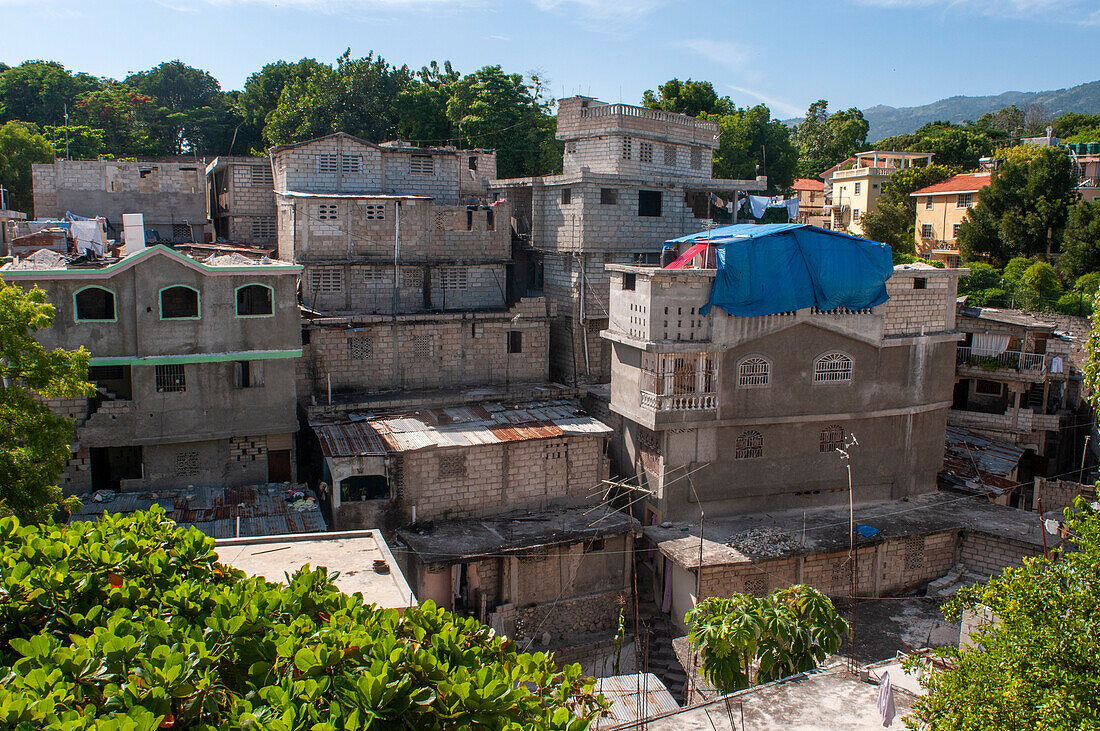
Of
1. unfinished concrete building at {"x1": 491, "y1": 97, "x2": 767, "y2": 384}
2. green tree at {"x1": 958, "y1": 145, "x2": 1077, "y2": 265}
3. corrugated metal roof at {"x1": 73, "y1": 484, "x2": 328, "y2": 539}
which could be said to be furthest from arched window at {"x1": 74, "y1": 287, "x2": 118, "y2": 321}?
green tree at {"x1": 958, "y1": 145, "x2": 1077, "y2": 265}

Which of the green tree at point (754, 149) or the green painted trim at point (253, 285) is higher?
the green tree at point (754, 149)

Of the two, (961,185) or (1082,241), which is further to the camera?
(961,185)

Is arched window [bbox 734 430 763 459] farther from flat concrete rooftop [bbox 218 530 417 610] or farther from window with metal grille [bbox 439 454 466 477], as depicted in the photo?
flat concrete rooftop [bbox 218 530 417 610]

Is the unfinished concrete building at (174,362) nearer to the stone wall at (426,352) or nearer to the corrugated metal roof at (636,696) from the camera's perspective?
the stone wall at (426,352)

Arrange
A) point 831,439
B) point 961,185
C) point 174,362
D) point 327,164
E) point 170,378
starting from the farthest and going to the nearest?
point 961,185, point 327,164, point 831,439, point 170,378, point 174,362

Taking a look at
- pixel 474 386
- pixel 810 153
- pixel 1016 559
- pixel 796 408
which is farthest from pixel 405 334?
pixel 810 153

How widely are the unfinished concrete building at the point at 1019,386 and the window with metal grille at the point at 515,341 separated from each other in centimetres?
1553

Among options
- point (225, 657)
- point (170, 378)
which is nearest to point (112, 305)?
point (170, 378)

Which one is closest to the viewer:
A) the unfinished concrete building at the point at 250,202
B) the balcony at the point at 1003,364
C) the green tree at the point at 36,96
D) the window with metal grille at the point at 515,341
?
the window with metal grille at the point at 515,341

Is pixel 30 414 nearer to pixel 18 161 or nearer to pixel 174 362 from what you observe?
pixel 174 362

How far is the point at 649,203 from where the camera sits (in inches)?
1235

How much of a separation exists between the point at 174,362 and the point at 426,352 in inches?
326

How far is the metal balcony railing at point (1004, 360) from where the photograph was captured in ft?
98.4

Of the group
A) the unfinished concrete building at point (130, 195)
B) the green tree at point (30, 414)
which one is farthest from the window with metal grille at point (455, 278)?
the green tree at point (30, 414)
